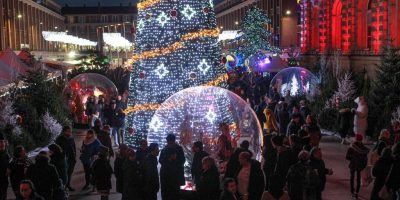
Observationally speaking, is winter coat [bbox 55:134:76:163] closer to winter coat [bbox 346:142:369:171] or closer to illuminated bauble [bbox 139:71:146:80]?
illuminated bauble [bbox 139:71:146:80]

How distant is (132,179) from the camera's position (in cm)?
935

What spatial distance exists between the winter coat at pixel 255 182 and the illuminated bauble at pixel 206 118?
8.14ft

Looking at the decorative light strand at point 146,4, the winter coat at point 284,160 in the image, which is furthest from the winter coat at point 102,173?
the decorative light strand at point 146,4

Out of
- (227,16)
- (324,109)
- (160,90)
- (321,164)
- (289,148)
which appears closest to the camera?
(321,164)

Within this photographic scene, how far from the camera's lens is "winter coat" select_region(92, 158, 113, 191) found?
10.3 m

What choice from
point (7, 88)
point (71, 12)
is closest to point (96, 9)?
point (71, 12)

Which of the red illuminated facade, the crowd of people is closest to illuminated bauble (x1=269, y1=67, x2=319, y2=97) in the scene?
the red illuminated facade

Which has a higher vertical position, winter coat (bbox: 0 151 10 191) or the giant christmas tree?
the giant christmas tree

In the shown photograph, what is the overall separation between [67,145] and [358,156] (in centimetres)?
578

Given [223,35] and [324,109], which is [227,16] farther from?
[324,109]

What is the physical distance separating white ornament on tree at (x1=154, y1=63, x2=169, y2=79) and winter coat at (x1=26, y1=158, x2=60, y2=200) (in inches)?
217

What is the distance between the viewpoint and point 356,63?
33.3 metres

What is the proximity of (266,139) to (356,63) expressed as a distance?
76.4 ft

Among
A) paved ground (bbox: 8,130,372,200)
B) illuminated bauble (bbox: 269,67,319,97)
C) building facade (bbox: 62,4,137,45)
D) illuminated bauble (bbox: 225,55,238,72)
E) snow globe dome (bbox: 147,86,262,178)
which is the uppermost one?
building facade (bbox: 62,4,137,45)
